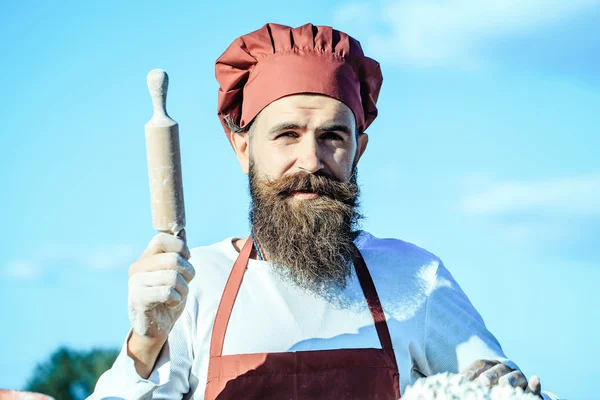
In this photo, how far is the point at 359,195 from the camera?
4418 mm

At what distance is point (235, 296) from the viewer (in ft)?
12.9

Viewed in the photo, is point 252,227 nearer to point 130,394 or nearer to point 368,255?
point 368,255

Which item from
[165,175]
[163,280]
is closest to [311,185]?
[165,175]

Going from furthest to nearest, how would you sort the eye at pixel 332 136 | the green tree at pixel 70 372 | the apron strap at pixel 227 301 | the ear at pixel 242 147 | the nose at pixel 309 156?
1. the green tree at pixel 70 372
2. the ear at pixel 242 147
3. the eye at pixel 332 136
4. the nose at pixel 309 156
5. the apron strap at pixel 227 301

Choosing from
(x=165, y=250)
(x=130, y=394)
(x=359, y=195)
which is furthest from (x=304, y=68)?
(x=130, y=394)

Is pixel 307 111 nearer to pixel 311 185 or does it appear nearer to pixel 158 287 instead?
pixel 311 185

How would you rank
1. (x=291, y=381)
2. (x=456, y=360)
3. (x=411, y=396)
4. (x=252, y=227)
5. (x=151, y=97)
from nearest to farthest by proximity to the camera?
(x=411, y=396), (x=151, y=97), (x=291, y=381), (x=456, y=360), (x=252, y=227)

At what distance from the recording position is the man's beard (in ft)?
13.4

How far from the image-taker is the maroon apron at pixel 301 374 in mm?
3625

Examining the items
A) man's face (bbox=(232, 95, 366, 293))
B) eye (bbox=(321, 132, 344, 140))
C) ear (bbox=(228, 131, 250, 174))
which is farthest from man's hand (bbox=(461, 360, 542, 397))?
ear (bbox=(228, 131, 250, 174))

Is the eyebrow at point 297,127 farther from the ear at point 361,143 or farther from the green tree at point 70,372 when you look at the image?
the green tree at point 70,372

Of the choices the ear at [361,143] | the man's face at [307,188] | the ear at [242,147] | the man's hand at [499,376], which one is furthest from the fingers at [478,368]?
the ear at [242,147]

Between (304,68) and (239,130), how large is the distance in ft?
1.50

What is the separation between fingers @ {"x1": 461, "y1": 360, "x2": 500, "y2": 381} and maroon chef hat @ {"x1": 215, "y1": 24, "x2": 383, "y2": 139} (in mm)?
1379
